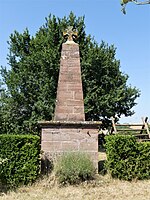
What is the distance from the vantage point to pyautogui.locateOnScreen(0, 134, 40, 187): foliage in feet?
19.7

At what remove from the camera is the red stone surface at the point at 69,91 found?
7430 millimetres

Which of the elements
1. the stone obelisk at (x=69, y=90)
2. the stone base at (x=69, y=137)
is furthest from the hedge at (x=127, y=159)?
the stone obelisk at (x=69, y=90)

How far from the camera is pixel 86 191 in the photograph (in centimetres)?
565

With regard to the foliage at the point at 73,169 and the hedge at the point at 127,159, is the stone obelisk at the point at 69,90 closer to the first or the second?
the hedge at the point at 127,159

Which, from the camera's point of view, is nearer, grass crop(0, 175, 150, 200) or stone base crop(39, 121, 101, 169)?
grass crop(0, 175, 150, 200)

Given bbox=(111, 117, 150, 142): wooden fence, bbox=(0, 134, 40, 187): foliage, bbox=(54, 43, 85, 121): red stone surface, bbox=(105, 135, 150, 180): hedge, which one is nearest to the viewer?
bbox=(0, 134, 40, 187): foliage

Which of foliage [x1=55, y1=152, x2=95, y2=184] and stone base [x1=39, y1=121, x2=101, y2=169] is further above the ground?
stone base [x1=39, y1=121, x2=101, y2=169]

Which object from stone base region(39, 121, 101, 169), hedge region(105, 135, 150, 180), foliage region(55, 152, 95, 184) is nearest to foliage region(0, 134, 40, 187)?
foliage region(55, 152, 95, 184)

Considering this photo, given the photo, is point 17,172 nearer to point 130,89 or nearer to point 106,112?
point 106,112

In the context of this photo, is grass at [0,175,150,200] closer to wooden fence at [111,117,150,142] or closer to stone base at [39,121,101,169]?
stone base at [39,121,101,169]

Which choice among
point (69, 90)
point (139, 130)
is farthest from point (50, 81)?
point (69, 90)

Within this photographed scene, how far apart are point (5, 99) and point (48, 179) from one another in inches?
417

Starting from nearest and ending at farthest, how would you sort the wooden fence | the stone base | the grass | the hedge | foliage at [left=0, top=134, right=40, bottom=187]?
the grass, foliage at [left=0, top=134, right=40, bottom=187], the hedge, the stone base, the wooden fence

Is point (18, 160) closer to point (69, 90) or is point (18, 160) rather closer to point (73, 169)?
point (73, 169)
